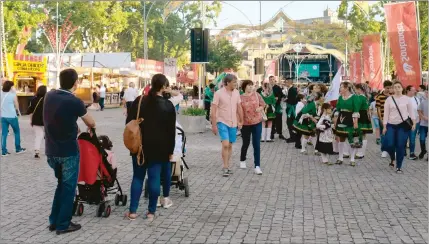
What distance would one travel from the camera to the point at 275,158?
12.3 metres

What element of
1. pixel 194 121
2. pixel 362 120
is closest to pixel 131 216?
pixel 362 120

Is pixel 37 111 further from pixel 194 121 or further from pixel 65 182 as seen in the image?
pixel 194 121

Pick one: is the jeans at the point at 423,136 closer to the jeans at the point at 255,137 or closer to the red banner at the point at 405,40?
the red banner at the point at 405,40

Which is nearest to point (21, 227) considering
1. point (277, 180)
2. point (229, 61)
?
point (277, 180)

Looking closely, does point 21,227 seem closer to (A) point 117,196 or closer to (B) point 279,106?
(A) point 117,196

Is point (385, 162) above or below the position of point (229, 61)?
below

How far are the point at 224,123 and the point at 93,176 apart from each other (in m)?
3.58

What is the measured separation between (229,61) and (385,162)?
5224cm

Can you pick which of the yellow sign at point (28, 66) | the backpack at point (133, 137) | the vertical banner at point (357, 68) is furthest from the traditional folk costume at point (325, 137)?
the yellow sign at point (28, 66)

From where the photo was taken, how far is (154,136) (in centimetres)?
632

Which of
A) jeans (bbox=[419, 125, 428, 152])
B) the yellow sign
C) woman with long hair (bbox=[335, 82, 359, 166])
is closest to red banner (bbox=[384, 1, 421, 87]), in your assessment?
jeans (bbox=[419, 125, 428, 152])

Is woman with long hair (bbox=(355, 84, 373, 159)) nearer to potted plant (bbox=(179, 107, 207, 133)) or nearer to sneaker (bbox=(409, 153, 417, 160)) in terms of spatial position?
sneaker (bbox=(409, 153, 417, 160))

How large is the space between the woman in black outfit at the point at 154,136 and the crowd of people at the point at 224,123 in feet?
0.04

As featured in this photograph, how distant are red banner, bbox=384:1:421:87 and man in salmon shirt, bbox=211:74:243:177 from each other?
18.4 feet
